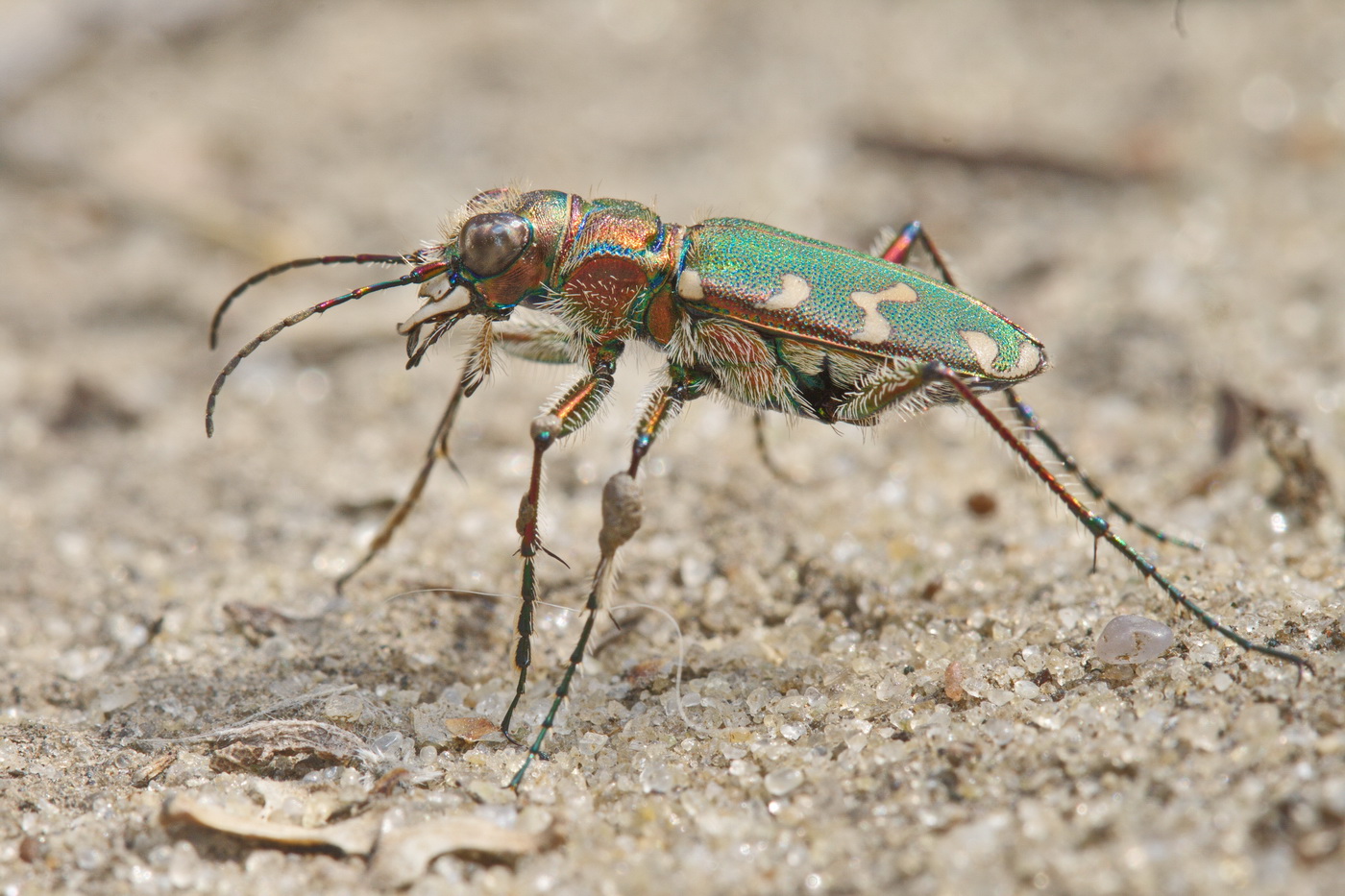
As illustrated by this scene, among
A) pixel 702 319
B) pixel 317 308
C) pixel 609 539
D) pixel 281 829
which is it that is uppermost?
pixel 702 319

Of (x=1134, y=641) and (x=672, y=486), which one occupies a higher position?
(x=672, y=486)

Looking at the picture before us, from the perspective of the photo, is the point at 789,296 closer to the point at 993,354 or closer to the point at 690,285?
the point at 690,285

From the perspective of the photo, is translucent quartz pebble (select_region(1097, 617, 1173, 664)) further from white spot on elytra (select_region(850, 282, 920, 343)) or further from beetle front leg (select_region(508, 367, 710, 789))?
beetle front leg (select_region(508, 367, 710, 789))

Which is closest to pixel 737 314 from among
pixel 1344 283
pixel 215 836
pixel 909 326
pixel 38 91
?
pixel 909 326

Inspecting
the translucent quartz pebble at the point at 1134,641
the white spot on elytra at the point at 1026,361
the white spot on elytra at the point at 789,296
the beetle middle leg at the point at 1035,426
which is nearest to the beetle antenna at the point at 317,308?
the white spot on elytra at the point at 789,296

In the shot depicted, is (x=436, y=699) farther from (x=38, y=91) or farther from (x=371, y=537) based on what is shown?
(x=38, y=91)

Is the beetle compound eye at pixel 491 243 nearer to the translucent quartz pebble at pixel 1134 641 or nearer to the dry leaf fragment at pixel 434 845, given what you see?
the dry leaf fragment at pixel 434 845

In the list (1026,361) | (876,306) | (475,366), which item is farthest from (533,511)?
A: (1026,361)

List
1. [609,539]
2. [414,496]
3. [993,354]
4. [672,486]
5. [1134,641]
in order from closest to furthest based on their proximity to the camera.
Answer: [1134,641]
[609,539]
[993,354]
[414,496]
[672,486]
